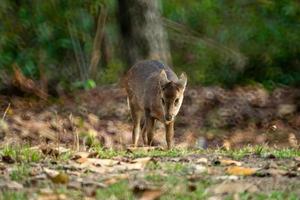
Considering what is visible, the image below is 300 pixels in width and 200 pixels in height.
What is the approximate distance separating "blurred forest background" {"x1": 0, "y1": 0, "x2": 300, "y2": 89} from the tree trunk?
0.59 m

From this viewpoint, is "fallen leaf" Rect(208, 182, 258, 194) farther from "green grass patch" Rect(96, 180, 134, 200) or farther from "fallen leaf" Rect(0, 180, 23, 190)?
"fallen leaf" Rect(0, 180, 23, 190)

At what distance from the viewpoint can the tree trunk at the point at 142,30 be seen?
1459cm

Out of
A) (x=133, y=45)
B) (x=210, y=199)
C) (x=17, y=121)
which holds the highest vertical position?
(x=133, y=45)

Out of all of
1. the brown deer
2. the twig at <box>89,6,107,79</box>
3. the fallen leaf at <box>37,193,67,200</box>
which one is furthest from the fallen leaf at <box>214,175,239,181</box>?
the twig at <box>89,6,107,79</box>

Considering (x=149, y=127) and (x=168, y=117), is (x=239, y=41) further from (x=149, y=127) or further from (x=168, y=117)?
(x=168, y=117)

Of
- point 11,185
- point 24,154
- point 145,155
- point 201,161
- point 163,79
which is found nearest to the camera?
point 11,185

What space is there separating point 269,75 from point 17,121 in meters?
5.45

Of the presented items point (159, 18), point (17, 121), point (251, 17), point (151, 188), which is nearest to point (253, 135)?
point (159, 18)

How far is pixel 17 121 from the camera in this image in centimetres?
1299

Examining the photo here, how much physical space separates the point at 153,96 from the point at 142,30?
3186 millimetres

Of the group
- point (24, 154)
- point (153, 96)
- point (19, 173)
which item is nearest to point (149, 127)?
point (153, 96)

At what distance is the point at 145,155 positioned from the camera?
8.36 m

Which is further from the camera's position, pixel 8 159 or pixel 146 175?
pixel 8 159

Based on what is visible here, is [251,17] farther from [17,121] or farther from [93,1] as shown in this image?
[17,121]
